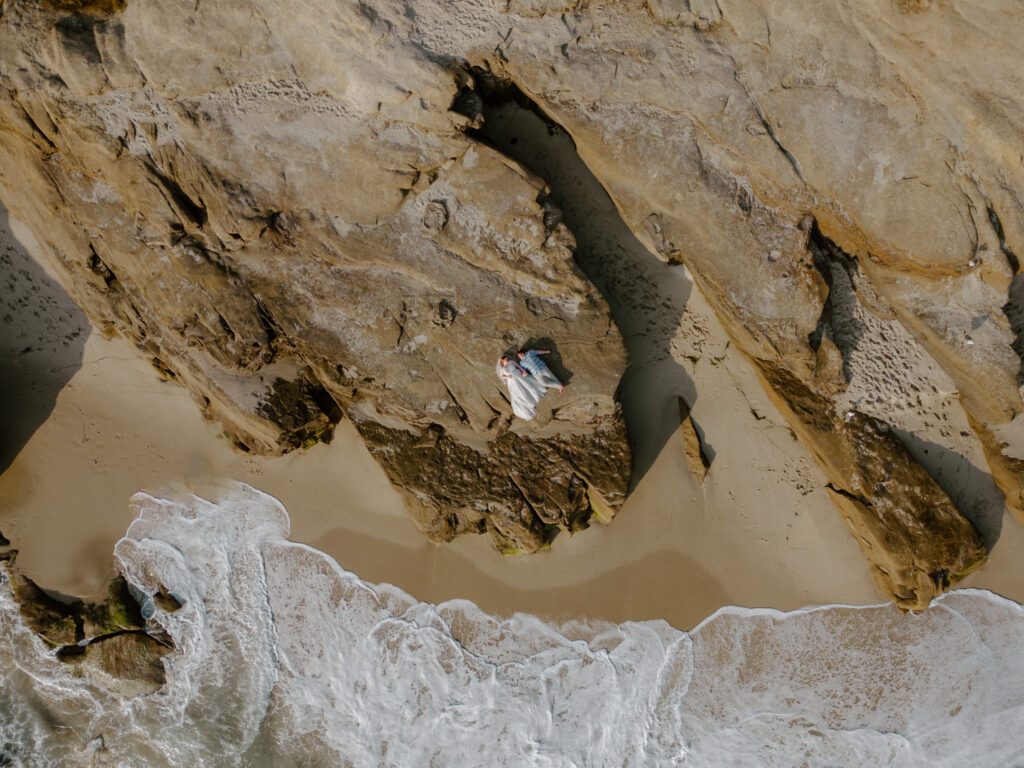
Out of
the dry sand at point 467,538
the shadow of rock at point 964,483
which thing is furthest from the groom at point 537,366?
the shadow of rock at point 964,483

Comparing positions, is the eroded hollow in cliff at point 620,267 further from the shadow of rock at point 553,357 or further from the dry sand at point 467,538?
the shadow of rock at point 553,357

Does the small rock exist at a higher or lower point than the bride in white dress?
higher

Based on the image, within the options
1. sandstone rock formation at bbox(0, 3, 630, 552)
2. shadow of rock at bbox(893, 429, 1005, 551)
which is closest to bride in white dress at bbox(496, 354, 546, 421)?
sandstone rock formation at bbox(0, 3, 630, 552)

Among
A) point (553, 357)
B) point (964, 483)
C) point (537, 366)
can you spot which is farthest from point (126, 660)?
point (964, 483)

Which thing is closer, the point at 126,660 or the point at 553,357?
the point at 553,357

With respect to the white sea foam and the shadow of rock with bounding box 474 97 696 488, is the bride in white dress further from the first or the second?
the white sea foam

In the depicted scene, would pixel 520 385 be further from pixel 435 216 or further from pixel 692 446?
pixel 692 446
